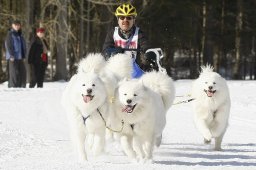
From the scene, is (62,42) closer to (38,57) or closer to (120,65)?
(38,57)

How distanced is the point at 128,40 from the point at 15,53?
8.89 metres

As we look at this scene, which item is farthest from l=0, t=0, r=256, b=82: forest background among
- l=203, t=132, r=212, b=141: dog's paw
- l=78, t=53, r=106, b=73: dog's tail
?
l=78, t=53, r=106, b=73: dog's tail

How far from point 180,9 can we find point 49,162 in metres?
23.9

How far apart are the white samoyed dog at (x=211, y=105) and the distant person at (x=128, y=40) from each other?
0.71 m

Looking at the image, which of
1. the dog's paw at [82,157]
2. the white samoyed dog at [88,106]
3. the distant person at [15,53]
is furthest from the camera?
the distant person at [15,53]

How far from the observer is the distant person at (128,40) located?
7508 millimetres

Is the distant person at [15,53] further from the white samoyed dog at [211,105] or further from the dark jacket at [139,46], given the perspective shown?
the white samoyed dog at [211,105]

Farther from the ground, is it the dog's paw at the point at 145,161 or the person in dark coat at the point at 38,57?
the person in dark coat at the point at 38,57

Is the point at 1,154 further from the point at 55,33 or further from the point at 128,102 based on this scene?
the point at 55,33

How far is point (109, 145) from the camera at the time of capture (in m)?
7.37

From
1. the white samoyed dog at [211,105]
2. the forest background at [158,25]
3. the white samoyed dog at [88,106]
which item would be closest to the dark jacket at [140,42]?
the white samoyed dog at [211,105]

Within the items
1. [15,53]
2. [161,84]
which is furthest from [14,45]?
[161,84]

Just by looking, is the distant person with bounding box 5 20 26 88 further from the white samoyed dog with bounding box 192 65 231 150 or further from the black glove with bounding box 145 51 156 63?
the white samoyed dog with bounding box 192 65 231 150

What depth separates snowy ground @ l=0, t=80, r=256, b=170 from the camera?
593 cm
